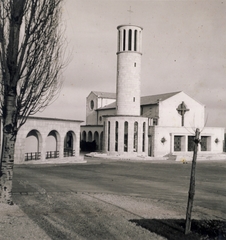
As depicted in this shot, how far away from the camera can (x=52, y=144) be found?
3111 cm

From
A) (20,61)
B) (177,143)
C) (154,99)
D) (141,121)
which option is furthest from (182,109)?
(20,61)

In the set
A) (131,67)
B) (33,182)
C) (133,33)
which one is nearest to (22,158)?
(33,182)

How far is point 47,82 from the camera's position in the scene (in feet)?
37.5

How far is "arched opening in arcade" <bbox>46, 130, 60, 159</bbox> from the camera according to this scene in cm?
3065

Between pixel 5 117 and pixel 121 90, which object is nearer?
pixel 5 117

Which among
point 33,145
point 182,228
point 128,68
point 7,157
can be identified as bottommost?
point 182,228

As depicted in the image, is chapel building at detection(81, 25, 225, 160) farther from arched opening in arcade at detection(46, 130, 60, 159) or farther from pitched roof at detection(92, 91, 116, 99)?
arched opening in arcade at detection(46, 130, 60, 159)

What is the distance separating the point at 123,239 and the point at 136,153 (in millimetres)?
34307

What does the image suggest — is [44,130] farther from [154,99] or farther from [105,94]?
[105,94]

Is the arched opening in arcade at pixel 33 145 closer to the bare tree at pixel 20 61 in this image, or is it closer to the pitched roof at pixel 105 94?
the bare tree at pixel 20 61

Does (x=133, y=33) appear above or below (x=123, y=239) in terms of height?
above

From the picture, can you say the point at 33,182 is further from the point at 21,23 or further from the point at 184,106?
the point at 184,106

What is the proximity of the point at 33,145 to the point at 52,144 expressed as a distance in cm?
249

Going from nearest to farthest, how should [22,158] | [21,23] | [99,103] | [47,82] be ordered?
1. [21,23]
2. [47,82]
3. [22,158]
4. [99,103]
